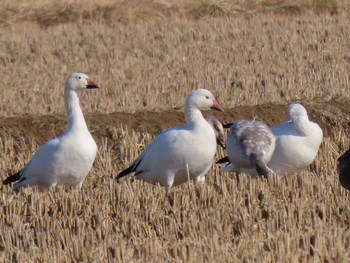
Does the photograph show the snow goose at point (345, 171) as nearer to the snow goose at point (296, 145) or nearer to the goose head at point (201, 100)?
the snow goose at point (296, 145)

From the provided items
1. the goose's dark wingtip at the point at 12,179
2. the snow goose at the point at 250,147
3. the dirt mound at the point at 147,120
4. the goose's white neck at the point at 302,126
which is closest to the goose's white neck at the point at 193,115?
the snow goose at the point at 250,147

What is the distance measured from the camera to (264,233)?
6.32 m

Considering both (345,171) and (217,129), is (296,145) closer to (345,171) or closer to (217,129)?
(217,129)

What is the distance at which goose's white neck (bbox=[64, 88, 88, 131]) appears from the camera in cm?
855

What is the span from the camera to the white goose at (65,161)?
27.3ft

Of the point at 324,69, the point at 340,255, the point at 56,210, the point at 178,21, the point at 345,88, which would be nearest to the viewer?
the point at 340,255

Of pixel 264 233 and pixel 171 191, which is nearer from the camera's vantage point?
pixel 264 233

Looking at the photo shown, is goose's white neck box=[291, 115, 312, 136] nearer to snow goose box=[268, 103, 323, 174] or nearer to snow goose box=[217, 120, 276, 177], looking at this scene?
snow goose box=[268, 103, 323, 174]

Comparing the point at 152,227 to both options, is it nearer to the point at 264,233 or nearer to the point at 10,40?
the point at 264,233

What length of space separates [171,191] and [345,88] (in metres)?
5.98

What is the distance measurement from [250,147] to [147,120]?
2793 millimetres

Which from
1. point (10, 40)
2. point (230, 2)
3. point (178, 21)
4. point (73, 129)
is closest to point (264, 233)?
point (73, 129)

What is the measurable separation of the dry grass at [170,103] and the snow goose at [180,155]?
272 millimetres

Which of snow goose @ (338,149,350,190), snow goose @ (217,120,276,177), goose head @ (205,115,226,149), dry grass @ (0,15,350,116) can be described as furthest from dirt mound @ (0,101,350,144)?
snow goose @ (338,149,350,190)
